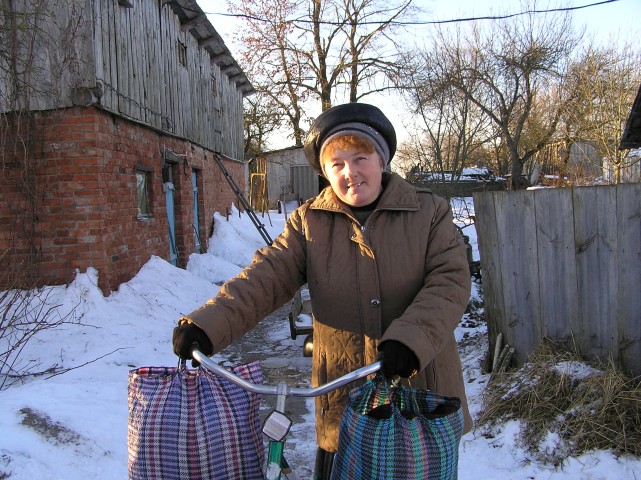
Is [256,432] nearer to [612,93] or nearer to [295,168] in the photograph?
[612,93]

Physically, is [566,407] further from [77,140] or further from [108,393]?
[77,140]

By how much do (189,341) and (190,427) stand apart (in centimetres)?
25

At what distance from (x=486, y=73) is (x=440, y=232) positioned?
15312 mm

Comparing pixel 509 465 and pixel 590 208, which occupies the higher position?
pixel 590 208

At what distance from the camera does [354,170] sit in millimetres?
1829

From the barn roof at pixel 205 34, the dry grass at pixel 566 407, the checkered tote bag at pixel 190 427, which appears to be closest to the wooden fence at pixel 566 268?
the dry grass at pixel 566 407

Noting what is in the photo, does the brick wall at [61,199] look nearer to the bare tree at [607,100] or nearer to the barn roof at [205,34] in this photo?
the barn roof at [205,34]

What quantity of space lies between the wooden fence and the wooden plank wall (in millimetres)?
4774

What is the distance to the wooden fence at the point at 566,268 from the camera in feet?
11.8

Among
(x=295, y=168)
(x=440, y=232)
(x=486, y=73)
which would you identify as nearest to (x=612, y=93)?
(x=486, y=73)

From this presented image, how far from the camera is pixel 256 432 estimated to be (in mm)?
1513

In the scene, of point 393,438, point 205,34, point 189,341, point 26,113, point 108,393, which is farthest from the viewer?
point 205,34

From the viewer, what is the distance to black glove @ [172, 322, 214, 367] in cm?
154

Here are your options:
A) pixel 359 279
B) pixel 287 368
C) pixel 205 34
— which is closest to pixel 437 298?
pixel 359 279
